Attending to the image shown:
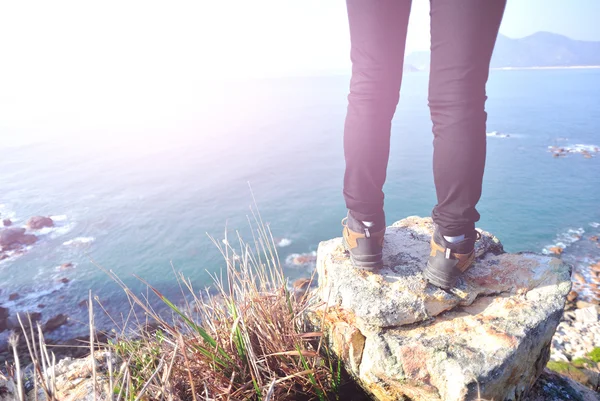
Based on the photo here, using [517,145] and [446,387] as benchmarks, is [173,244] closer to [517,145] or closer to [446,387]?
[446,387]

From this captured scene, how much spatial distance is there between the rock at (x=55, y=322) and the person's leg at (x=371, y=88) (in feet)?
42.9

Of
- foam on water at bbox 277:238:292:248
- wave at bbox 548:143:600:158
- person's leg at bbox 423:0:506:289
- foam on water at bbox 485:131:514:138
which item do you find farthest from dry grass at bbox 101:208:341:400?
foam on water at bbox 485:131:514:138

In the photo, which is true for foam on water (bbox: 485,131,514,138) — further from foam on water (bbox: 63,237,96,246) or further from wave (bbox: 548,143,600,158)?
foam on water (bbox: 63,237,96,246)

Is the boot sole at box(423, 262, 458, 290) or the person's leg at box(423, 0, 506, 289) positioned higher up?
the person's leg at box(423, 0, 506, 289)

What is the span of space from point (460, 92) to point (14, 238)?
72.0 ft

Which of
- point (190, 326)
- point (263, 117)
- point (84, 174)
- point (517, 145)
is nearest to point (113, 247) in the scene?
point (84, 174)

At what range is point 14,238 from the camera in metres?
17.9

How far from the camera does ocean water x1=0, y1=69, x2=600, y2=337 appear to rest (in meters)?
15.7

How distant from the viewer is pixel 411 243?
254 cm

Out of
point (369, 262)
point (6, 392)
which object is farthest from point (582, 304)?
point (6, 392)

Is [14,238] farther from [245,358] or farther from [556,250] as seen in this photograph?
[556,250]

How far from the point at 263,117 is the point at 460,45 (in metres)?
52.3

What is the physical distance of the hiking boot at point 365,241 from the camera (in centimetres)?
211

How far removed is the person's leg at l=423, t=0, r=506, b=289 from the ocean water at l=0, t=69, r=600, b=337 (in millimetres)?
8414
